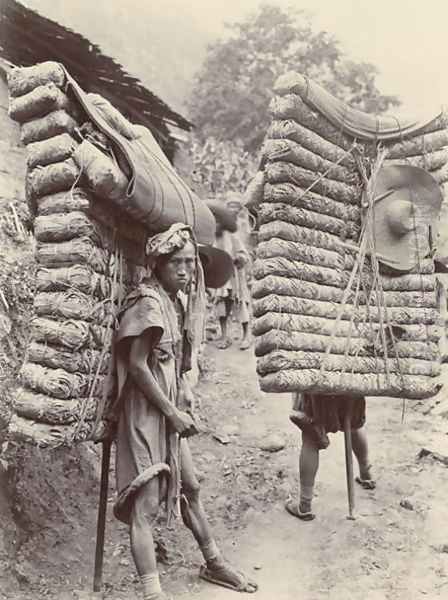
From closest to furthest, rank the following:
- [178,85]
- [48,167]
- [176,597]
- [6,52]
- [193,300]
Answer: [48,167] < [176,597] < [193,300] < [6,52] < [178,85]

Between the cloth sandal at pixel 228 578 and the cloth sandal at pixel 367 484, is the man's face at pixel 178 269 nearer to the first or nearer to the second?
the cloth sandal at pixel 228 578

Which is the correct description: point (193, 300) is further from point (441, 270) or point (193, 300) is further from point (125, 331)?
point (441, 270)

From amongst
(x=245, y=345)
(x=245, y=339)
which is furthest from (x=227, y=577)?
(x=245, y=339)

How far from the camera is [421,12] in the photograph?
422 centimetres

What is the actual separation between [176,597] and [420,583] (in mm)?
1308

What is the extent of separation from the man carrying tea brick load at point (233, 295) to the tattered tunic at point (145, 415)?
190 inches

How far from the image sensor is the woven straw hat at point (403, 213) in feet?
13.5

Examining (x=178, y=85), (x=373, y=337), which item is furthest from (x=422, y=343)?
(x=178, y=85)

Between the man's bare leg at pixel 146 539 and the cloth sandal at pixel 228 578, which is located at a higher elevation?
the man's bare leg at pixel 146 539

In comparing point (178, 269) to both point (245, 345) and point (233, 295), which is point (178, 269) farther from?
point (245, 345)

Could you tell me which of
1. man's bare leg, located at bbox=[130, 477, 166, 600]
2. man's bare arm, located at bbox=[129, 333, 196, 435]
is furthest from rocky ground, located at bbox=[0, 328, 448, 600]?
man's bare arm, located at bbox=[129, 333, 196, 435]

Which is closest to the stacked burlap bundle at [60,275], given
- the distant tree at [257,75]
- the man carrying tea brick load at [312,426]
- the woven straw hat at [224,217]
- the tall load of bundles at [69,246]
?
the tall load of bundles at [69,246]

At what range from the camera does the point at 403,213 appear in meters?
4.12

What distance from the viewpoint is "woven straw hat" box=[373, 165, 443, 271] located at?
13.5 feet
